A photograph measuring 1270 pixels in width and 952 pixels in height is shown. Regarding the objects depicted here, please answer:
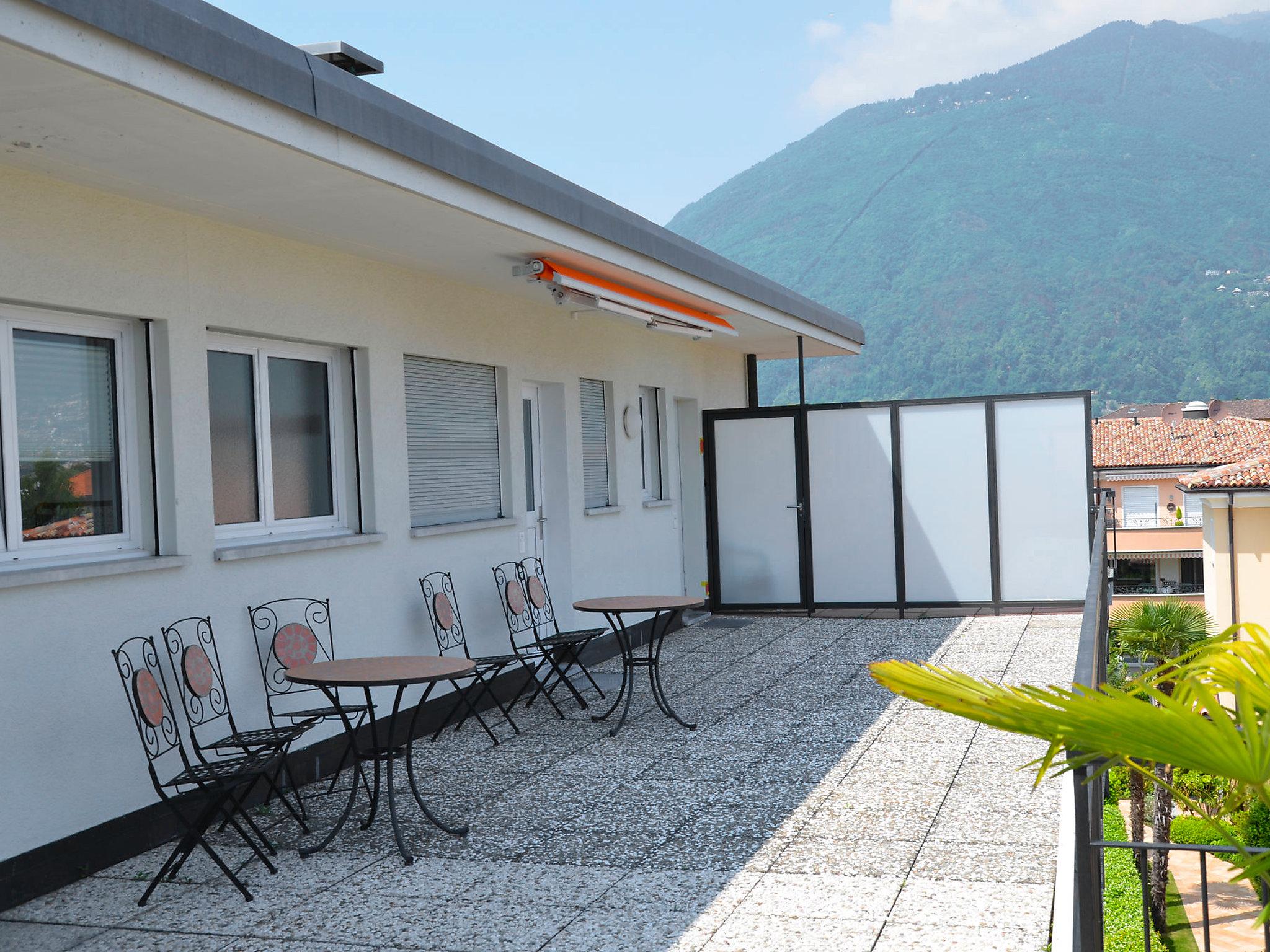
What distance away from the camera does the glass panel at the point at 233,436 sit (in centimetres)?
580

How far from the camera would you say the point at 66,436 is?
4934 mm

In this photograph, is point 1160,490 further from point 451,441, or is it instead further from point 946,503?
point 451,441

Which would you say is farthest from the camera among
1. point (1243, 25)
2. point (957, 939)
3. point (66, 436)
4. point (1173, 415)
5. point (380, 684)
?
point (1243, 25)

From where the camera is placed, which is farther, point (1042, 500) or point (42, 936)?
point (1042, 500)

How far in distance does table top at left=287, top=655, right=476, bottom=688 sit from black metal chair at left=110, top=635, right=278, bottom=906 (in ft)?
1.18

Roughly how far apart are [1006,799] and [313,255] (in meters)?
4.38

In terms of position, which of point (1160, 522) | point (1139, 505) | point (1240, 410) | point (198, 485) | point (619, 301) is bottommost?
point (1160, 522)

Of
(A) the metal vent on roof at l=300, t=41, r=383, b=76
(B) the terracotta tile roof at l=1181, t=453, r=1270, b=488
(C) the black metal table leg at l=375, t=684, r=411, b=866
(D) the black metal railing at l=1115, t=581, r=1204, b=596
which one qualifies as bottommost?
(D) the black metal railing at l=1115, t=581, r=1204, b=596

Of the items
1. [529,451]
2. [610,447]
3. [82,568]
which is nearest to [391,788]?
[82,568]

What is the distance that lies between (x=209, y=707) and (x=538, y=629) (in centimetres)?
365

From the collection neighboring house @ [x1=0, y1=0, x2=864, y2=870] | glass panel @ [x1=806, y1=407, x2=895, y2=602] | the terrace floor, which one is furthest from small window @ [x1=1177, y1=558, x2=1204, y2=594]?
the terrace floor

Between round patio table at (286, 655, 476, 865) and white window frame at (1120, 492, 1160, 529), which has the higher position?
round patio table at (286, 655, 476, 865)

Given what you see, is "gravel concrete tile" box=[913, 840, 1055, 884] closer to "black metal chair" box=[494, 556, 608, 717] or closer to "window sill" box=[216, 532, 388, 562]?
"black metal chair" box=[494, 556, 608, 717]

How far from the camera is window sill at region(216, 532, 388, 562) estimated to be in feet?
18.4
